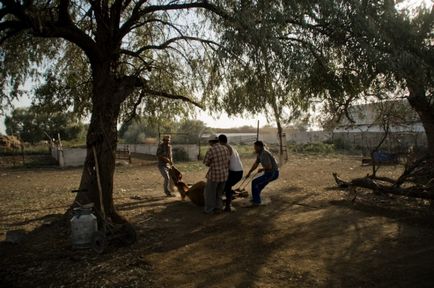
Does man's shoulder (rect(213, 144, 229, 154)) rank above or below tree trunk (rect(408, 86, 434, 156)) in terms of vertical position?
below

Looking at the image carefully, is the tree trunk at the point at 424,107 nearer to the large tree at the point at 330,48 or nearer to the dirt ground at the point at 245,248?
the large tree at the point at 330,48

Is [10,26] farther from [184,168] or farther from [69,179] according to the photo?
[184,168]

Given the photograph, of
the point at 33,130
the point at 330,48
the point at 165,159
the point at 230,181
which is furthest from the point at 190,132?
the point at 330,48

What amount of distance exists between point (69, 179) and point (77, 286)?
45.7 feet

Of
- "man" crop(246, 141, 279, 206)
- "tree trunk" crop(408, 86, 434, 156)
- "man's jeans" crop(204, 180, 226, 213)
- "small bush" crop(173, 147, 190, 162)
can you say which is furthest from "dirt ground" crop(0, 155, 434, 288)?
"small bush" crop(173, 147, 190, 162)

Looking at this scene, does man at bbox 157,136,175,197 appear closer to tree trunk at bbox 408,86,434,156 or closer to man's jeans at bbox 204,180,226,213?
man's jeans at bbox 204,180,226,213

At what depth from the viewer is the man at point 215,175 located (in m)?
9.08

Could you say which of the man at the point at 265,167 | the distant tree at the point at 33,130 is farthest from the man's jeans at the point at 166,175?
the distant tree at the point at 33,130

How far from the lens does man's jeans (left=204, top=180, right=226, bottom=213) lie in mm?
9279

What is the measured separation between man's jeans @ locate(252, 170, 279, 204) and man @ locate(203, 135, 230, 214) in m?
0.94

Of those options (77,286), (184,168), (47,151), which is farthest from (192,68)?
(47,151)

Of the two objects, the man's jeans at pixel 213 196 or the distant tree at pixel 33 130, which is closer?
the man's jeans at pixel 213 196

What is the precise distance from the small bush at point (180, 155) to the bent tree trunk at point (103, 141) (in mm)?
18641

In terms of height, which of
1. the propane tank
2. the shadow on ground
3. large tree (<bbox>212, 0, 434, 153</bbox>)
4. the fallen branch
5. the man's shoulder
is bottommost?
the shadow on ground
